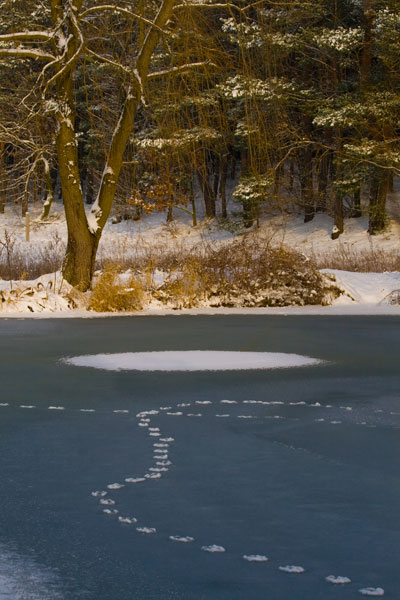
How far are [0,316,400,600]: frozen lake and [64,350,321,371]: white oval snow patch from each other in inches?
5.6

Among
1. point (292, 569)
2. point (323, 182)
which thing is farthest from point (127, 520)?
point (323, 182)

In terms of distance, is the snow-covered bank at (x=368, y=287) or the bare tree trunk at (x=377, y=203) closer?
the snow-covered bank at (x=368, y=287)

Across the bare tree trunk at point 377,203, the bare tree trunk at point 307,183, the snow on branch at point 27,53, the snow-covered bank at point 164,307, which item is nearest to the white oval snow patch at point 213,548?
the snow-covered bank at point 164,307

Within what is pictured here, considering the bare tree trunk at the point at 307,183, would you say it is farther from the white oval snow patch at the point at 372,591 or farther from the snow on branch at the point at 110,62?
the white oval snow patch at the point at 372,591

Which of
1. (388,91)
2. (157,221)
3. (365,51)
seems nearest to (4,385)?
(388,91)

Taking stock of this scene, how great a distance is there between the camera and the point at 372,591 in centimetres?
313

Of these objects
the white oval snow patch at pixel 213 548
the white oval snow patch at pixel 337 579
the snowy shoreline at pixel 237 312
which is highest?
the white oval snow patch at pixel 337 579

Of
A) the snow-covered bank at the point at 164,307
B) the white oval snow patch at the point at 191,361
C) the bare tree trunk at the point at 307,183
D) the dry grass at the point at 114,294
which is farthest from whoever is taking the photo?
the bare tree trunk at the point at 307,183

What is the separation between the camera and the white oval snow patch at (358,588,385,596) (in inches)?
122

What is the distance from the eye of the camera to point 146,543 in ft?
11.9

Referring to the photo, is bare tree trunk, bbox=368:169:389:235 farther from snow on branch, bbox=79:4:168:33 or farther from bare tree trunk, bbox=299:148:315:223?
snow on branch, bbox=79:4:168:33

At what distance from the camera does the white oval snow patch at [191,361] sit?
353 inches

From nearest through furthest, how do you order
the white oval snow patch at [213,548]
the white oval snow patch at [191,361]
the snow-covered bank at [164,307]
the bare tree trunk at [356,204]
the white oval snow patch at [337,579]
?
the white oval snow patch at [337,579] → the white oval snow patch at [213,548] → the white oval snow patch at [191,361] → the snow-covered bank at [164,307] → the bare tree trunk at [356,204]

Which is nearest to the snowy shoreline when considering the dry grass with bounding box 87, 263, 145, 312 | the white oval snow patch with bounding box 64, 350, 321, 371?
the dry grass with bounding box 87, 263, 145, 312
